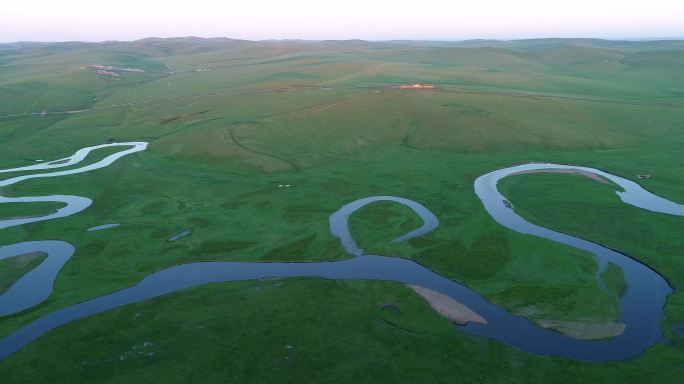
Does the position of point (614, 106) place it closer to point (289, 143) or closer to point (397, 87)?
point (397, 87)

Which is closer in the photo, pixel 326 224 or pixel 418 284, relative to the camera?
pixel 418 284

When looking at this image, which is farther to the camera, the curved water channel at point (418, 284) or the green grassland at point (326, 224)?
the curved water channel at point (418, 284)

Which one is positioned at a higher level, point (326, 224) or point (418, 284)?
point (326, 224)

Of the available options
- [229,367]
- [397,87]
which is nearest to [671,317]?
[229,367]

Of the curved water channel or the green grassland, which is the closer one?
the green grassland
